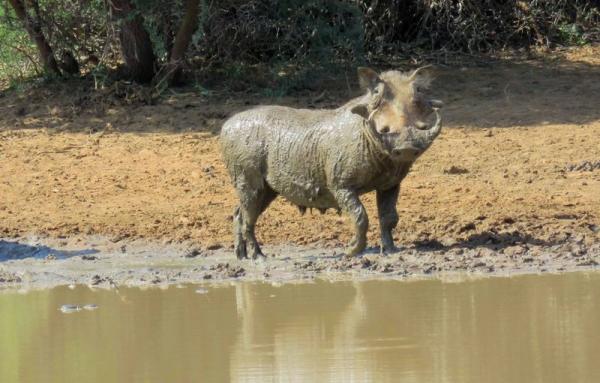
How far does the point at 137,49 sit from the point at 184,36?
2.24 ft

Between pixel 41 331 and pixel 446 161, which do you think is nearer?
pixel 41 331

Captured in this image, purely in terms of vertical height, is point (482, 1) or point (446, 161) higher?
point (482, 1)

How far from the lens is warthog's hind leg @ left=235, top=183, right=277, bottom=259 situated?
33.4 feet

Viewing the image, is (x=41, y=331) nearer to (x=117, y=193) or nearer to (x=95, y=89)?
(x=117, y=193)

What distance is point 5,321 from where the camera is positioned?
8352mm

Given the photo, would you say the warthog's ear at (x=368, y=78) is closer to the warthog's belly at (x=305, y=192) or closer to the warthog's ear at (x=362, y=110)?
the warthog's ear at (x=362, y=110)

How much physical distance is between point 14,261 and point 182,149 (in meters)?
3.23

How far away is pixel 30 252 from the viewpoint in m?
10.8

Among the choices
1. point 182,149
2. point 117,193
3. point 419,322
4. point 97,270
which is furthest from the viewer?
point 182,149

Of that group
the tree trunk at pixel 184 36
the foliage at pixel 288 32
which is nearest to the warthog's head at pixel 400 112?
the foliage at pixel 288 32

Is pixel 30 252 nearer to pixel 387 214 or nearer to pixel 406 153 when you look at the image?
pixel 387 214

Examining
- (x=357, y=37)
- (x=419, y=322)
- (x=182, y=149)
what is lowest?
(x=419, y=322)

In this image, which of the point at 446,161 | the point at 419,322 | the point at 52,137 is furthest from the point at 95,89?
the point at 419,322

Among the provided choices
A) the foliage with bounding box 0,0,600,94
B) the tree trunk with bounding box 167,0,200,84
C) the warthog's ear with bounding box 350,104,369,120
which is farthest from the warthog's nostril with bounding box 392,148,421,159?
the tree trunk with bounding box 167,0,200,84
